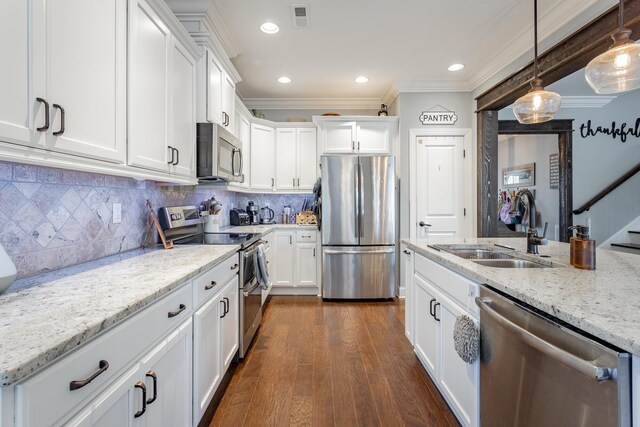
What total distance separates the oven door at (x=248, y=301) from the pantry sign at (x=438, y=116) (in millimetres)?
2809

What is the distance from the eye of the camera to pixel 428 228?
4.00 metres

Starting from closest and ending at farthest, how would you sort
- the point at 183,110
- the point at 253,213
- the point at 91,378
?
1. the point at 91,378
2. the point at 183,110
3. the point at 253,213

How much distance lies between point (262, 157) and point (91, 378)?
367 cm

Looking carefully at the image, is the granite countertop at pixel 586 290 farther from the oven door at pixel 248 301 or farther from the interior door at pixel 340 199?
the interior door at pixel 340 199

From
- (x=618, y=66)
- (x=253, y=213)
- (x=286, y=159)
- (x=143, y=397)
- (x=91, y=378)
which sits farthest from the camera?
(x=286, y=159)

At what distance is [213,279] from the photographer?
1.72 metres

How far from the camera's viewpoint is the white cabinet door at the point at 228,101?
9.07 feet

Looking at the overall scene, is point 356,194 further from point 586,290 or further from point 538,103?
point 586,290

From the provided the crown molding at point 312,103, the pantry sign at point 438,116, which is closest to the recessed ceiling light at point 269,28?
the crown molding at point 312,103

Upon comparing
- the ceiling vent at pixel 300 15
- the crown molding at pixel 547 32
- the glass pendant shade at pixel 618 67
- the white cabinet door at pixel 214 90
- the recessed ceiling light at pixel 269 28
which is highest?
the recessed ceiling light at pixel 269 28

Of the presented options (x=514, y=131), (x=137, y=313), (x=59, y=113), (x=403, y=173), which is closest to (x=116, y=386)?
(x=137, y=313)

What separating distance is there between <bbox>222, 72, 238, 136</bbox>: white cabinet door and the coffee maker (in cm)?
139

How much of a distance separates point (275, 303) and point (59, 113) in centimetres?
313

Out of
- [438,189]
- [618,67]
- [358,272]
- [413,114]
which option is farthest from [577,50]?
[358,272]
